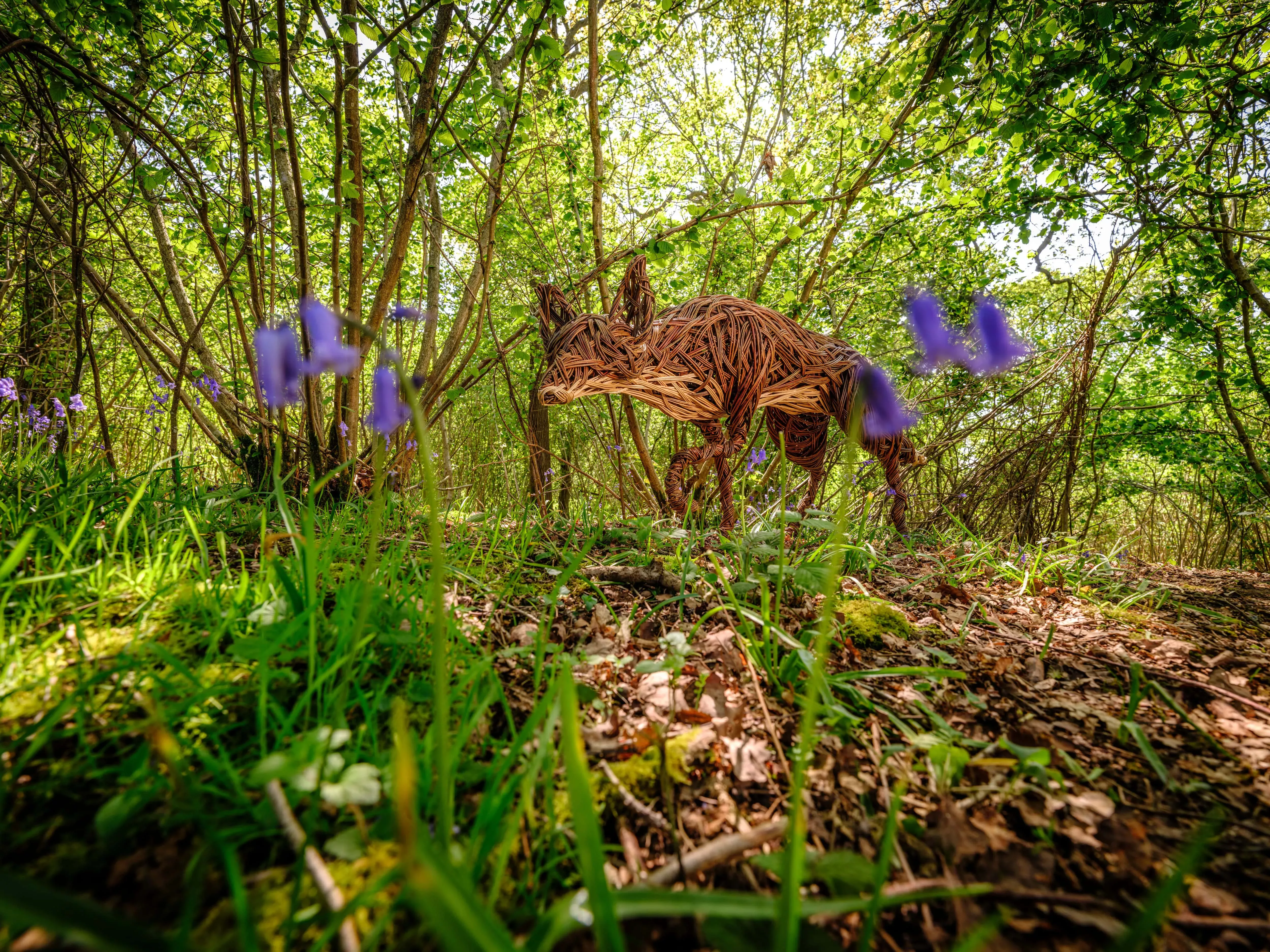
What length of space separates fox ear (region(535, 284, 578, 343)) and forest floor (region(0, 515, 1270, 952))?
153 cm

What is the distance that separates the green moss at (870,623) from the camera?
1577mm

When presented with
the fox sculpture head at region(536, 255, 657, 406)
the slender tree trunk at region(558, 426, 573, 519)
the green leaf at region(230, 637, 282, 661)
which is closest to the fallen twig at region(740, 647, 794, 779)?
the green leaf at region(230, 637, 282, 661)

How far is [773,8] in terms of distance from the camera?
17.2ft

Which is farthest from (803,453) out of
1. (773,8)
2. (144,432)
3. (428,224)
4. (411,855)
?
(144,432)

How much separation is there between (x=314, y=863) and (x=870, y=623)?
157 cm

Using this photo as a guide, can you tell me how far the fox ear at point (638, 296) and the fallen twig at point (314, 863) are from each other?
2.42 meters

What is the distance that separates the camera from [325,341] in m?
1.01

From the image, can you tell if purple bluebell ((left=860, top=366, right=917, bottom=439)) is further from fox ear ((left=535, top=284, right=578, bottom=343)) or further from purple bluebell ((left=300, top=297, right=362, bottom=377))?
fox ear ((left=535, top=284, right=578, bottom=343))

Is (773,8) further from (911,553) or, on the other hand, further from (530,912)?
(530,912)

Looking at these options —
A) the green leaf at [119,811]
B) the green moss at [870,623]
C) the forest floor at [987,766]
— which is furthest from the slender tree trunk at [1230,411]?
the green leaf at [119,811]

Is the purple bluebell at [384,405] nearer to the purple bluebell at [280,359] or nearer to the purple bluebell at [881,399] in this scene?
the purple bluebell at [280,359]

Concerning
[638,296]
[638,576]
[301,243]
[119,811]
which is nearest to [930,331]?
[638,576]

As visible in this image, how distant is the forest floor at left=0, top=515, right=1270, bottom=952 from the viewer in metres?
0.66

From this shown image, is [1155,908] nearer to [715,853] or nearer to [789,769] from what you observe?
[715,853]
